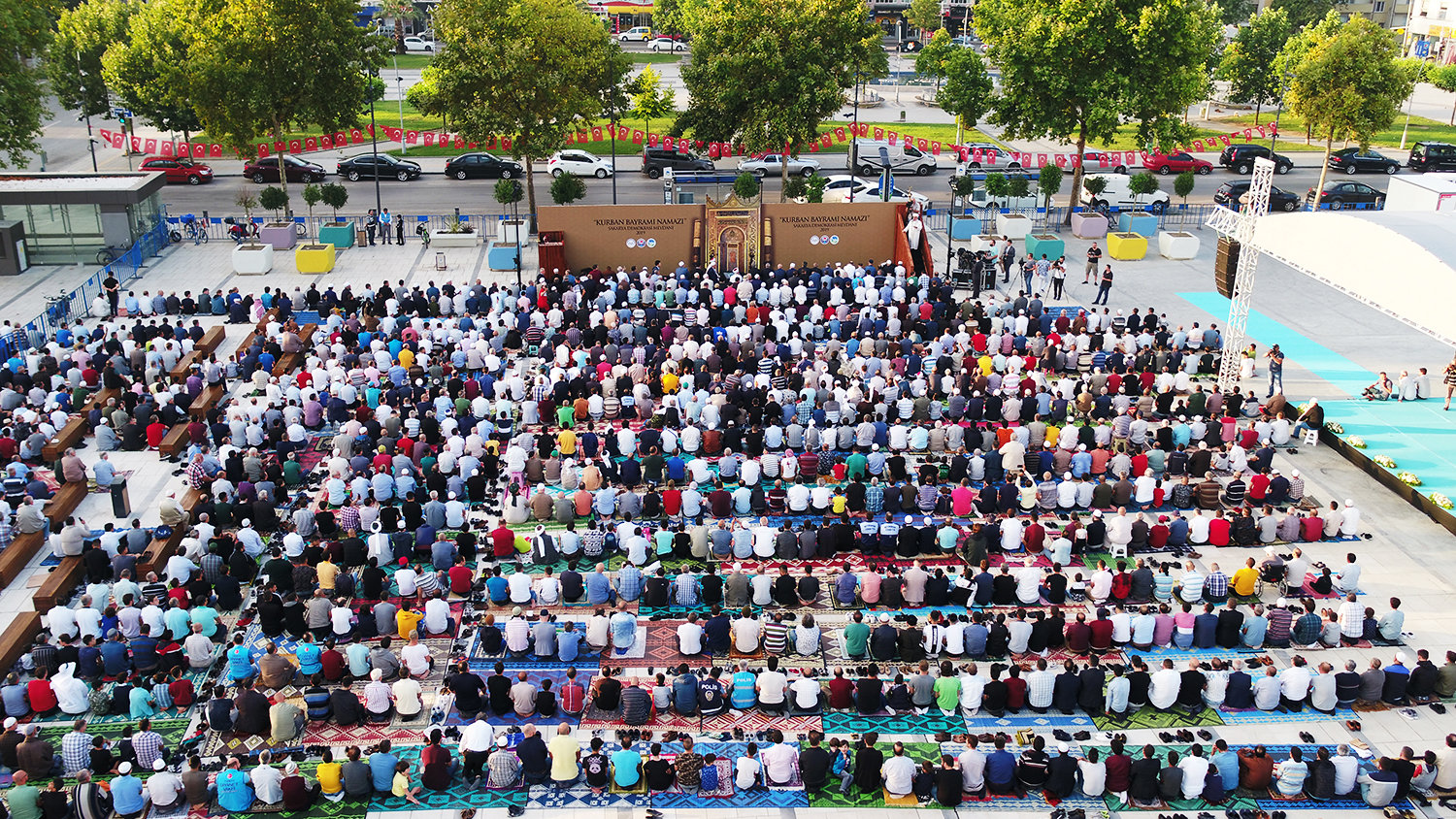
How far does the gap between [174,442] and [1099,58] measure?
30938 millimetres

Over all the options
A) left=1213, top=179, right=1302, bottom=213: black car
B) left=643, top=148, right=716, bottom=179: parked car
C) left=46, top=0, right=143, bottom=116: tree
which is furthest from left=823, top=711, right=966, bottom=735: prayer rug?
left=46, top=0, right=143, bottom=116: tree

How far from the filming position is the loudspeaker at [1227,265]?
2748 centimetres

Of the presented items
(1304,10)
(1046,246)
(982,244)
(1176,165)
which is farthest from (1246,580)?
(1304,10)

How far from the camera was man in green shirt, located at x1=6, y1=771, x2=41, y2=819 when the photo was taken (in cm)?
1411

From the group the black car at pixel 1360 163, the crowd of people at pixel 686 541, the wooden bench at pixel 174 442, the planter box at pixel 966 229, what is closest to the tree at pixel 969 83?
the planter box at pixel 966 229

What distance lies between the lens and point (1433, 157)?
52.0 metres

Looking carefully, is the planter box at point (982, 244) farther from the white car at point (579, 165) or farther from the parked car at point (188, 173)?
the parked car at point (188, 173)

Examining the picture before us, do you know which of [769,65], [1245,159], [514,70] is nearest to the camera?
[514,70]

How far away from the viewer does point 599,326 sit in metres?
30.4

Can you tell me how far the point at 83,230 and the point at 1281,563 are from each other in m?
35.5

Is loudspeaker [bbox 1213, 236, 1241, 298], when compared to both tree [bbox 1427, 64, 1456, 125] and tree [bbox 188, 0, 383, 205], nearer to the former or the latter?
tree [bbox 188, 0, 383, 205]

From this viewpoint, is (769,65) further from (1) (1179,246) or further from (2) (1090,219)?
(1) (1179,246)

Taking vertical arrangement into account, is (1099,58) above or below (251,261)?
above

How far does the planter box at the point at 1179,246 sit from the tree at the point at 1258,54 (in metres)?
22.9
